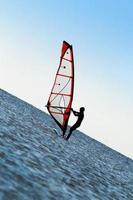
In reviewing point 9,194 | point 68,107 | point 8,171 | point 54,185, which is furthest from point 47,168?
point 68,107

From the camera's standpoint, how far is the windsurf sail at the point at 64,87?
33.0 meters

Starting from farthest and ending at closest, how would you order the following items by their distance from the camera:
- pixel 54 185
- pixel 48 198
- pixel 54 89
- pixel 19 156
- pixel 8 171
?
pixel 54 89
pixel 19 156
pixel 54 185
pixel 8 171
pixel 48 198

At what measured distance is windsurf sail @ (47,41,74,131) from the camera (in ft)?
108

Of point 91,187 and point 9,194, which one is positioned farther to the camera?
point 91,187

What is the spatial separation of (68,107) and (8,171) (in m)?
18.7

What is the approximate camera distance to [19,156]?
18.6 meters

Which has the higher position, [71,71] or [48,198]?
[71,71]

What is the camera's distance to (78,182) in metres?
18.8

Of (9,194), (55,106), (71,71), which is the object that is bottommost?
(9,194)

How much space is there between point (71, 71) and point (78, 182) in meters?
15.5

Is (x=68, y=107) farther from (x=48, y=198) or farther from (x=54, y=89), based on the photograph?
(x=48, y=198)

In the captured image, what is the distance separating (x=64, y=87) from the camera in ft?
109

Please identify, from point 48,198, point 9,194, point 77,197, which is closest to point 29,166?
point 77,197

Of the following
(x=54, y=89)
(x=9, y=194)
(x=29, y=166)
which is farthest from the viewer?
(x=54, y=89)
